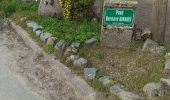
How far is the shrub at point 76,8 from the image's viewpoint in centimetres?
834

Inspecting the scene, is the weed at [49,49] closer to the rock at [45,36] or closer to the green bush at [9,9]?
the rock at [45,36]

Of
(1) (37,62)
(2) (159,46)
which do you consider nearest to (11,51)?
(1) (37,62)

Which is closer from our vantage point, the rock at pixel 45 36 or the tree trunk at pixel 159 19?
the tree trunk at pixel 159 19

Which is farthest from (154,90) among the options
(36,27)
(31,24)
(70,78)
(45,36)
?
(31,24)

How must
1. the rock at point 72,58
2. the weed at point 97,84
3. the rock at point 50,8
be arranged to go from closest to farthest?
the weed at point 97,84, the rock at point 72,58, the rock at point 50,8

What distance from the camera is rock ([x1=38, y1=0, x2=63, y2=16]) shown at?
347 inches

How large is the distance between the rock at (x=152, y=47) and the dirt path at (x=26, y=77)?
143cm

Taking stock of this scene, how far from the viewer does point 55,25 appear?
8242 millimetres

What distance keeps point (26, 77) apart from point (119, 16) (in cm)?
170

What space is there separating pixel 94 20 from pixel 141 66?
2076 millimetres

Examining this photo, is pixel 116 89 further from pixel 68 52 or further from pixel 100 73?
pixel 68 52

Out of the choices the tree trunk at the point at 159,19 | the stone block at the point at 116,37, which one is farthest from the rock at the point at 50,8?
the tree trunk at the point at 159,19

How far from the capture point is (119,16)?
712cm

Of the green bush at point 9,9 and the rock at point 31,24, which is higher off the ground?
the green bush at point 9,9
